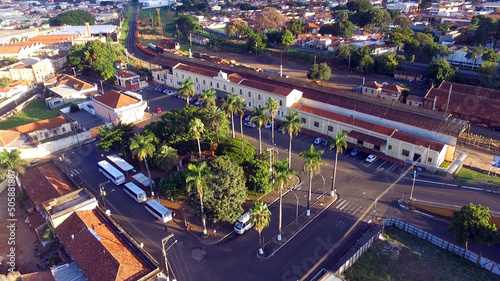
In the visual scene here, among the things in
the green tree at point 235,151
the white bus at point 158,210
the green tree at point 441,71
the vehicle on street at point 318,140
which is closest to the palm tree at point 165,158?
the white bus at point 158,210

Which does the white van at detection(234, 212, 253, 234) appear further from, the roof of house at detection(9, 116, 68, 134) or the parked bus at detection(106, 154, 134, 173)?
the roof of house at detection(9, 116, 68, 134)

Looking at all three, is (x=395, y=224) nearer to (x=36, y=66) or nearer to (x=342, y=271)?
(x=342, y=271)

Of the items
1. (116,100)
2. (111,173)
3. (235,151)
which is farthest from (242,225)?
(116,100)

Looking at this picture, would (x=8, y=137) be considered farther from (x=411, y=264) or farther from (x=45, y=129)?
(x=411, y=264)

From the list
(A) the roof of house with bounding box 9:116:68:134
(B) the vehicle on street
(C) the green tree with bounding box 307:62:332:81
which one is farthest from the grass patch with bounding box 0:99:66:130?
(C) the green tree with bounding box 307:62:332:81

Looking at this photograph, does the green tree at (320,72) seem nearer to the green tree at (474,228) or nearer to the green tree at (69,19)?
the green tree at (474,228)
